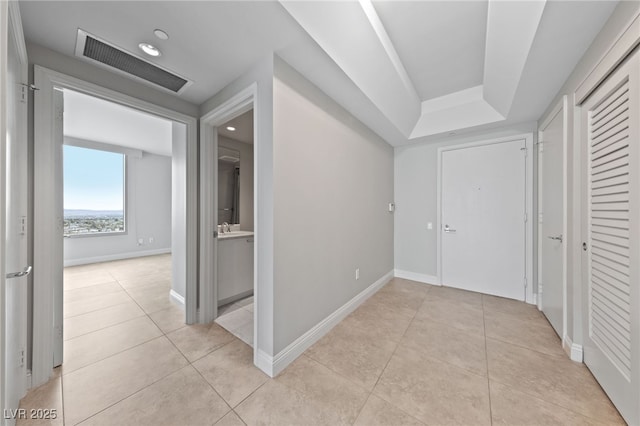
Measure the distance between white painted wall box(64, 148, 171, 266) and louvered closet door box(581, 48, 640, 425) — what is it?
24.5ft

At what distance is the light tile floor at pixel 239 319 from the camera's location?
2168 millimetres

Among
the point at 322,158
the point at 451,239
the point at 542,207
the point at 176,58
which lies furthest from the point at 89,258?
the point at 542,207

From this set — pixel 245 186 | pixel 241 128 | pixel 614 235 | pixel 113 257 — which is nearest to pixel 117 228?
Answer: pixel 113 257

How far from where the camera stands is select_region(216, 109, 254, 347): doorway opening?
258 cm

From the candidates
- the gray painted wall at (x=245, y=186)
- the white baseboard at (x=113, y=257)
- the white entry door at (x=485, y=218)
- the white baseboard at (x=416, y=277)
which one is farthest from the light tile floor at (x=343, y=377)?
the white baseboard at (x=113, y=257)

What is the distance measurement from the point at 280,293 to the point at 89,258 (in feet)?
18.8

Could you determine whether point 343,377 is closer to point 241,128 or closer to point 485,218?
point 485,218

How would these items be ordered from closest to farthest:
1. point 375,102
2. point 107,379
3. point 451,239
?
1. point 107,379
2. point 375,102
3. point 451,239

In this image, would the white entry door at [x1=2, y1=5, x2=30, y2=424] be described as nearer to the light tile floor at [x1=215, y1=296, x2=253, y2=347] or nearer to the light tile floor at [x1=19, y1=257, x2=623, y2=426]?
the light tile floor at [x1=19, y1=257, x2=623, y2=426]

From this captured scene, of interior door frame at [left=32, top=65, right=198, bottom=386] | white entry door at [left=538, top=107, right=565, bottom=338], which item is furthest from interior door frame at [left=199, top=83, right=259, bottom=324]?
white entry door at [left=538, top=107, right=565, bottom=338]

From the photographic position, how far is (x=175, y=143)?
8.80ft

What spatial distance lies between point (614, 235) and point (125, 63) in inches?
141

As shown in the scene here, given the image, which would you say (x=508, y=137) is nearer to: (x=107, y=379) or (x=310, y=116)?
(x=310, y=116)

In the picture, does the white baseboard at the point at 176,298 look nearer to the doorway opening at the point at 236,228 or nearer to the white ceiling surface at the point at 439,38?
the doorway opening at the point at 236,228
